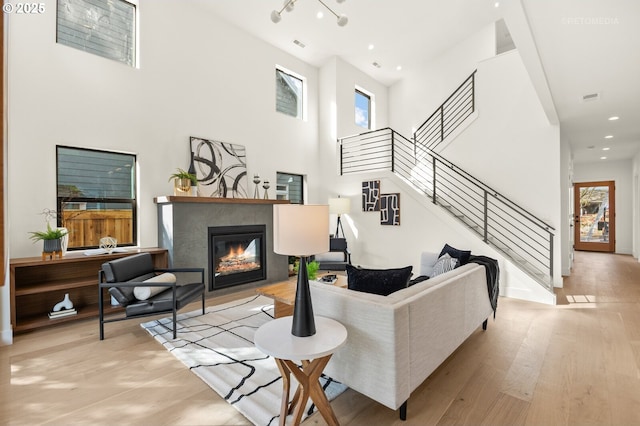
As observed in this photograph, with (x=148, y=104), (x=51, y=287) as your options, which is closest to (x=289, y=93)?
(x=148, y=104)

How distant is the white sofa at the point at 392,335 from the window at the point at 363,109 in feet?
20.2

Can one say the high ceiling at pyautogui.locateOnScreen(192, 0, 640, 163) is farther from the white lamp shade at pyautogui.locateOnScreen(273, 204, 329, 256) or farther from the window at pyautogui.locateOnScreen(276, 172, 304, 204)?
the window at pyautogui.locateOnScreen(276, 172, 304, 204)

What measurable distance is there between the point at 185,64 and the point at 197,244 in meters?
2.93

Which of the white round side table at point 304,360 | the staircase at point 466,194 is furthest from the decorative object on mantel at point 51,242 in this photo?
the staircase at point 466,194

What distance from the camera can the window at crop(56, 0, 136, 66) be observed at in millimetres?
3810

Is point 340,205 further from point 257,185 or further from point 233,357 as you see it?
point 233,357

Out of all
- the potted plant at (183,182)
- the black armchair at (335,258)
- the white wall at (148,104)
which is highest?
the white wall at (148,104)

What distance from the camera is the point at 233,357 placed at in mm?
2656

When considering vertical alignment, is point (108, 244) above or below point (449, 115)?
below

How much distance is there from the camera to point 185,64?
4.82 m

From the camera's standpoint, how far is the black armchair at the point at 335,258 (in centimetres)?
546

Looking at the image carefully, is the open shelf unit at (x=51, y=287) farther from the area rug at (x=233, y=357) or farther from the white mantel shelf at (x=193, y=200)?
the area rug at (x=233, y=357)

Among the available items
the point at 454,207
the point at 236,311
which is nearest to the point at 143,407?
the point at 236,311

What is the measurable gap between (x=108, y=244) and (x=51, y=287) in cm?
79
